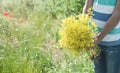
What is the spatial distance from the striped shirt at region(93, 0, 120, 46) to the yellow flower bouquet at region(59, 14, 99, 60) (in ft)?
0.41

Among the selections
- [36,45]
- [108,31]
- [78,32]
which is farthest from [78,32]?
[36,45]

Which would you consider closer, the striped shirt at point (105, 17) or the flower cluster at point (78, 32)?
the flower cluster at point (78, 32)

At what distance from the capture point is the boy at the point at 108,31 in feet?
7.50

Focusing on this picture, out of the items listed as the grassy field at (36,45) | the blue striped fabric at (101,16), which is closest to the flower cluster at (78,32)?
the blue striped fabric at (101,16)

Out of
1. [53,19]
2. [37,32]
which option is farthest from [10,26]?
[53,19]

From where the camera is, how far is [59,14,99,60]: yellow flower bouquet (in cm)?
223

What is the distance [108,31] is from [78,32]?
8.6 inches

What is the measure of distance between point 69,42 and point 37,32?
6.54 ft

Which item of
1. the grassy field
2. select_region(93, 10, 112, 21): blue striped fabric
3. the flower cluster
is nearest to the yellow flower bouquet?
the flower cluster

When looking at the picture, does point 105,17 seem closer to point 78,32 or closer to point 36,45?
point 78,32

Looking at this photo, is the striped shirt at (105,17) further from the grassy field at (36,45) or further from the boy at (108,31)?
the grassy field at (36,45)

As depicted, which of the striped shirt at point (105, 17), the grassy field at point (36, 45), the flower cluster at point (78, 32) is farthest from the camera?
the grassy field at point (36, 45)

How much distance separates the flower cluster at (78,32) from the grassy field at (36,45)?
45 centimetres

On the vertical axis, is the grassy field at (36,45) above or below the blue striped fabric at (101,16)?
below
